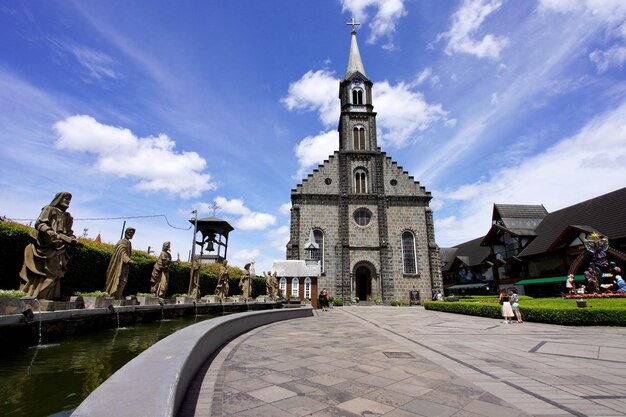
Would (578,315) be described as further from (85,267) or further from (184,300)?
(85,267)

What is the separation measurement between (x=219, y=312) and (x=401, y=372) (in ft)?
37.1

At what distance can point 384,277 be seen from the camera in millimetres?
31703

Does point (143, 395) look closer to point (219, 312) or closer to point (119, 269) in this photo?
point (119, 269)

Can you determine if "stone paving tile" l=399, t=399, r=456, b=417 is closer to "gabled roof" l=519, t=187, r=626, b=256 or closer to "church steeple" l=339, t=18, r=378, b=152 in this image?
"gabled roof" l=519, t=187, r=626, b=256

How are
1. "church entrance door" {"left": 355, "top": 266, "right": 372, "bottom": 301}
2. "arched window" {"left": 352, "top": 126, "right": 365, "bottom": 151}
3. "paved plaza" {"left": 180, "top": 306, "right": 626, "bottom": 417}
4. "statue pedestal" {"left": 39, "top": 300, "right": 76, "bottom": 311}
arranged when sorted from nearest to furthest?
1. "paved plaza" {"left": 180, "top": 306, "right": 626, "bottom": 417}
2. "statue pedestal" {"left": 39, "top": 300, "right": 76, "bottom": 311}
3. "church entrance door" {"left": 355, "top": 266, "right": 372, "bottom": 301}
4. "arched window" {"left": 352, "top": 126, "right": 365, "bottom": 151}

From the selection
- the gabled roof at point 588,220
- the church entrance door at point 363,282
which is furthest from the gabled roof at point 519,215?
the church entrance door at point 363,282

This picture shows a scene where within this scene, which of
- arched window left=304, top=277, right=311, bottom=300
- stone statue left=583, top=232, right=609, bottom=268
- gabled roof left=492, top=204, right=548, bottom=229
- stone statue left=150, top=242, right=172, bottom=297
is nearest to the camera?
stone statue left=150, top=242, right=172, bottom=297

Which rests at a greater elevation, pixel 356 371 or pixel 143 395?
pixel 143 395

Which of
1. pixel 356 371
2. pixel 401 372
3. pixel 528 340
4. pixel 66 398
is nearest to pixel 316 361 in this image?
pixel 356 371

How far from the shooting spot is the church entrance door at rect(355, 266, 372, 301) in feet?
109

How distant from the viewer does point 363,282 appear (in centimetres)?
3391

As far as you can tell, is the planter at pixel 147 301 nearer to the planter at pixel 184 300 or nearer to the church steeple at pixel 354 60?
the planter at pixel 184 300

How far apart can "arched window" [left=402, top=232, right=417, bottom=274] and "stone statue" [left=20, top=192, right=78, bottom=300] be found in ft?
97.6

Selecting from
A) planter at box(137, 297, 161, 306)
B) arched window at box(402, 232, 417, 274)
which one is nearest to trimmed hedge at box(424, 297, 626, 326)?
planter at box(137, 297, 161, 306)
